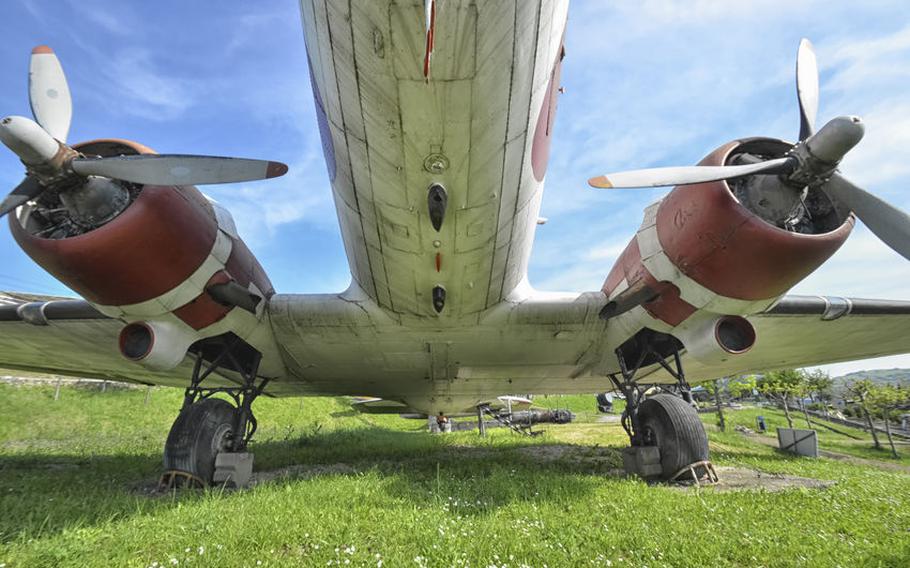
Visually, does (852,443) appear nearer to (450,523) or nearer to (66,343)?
(450,523)

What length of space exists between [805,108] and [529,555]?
17.1 feet

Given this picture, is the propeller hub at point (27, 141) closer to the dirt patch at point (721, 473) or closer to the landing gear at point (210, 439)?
the landing gear at point (210, 439)

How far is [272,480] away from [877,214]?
764cm

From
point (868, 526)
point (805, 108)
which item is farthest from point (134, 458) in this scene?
point (805, 108)

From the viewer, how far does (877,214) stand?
4.20 m

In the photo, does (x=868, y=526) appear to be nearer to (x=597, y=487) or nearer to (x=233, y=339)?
(x=597, y=487)

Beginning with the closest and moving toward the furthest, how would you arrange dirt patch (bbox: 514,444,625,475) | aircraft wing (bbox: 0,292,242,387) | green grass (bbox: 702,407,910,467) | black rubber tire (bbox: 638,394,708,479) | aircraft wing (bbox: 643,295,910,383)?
black rubber tire (bbox: 638,394,708,479), aircraft wing (bbox: 0,292,242,387), aircraft wing (bbox: 643,295,910,383), dirt patch (bbox: 514,444,625,475), green grass (bbox: 702,407,910,467)

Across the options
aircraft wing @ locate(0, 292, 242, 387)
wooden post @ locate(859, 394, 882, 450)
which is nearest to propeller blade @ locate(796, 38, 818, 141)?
aircraft wing @ locate(0, 292, 242, 387)

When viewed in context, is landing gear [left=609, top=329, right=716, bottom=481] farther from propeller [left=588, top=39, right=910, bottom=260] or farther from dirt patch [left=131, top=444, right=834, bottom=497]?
propeller [left=588, top=39, right=910, bottom=260]

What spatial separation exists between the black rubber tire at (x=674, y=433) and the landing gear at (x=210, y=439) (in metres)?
5.46

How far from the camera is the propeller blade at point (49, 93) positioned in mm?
4410

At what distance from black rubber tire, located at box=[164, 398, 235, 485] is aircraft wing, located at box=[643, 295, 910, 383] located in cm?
686

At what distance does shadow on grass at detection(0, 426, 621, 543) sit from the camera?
369 cm

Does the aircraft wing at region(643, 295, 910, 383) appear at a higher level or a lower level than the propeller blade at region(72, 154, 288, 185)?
lower
